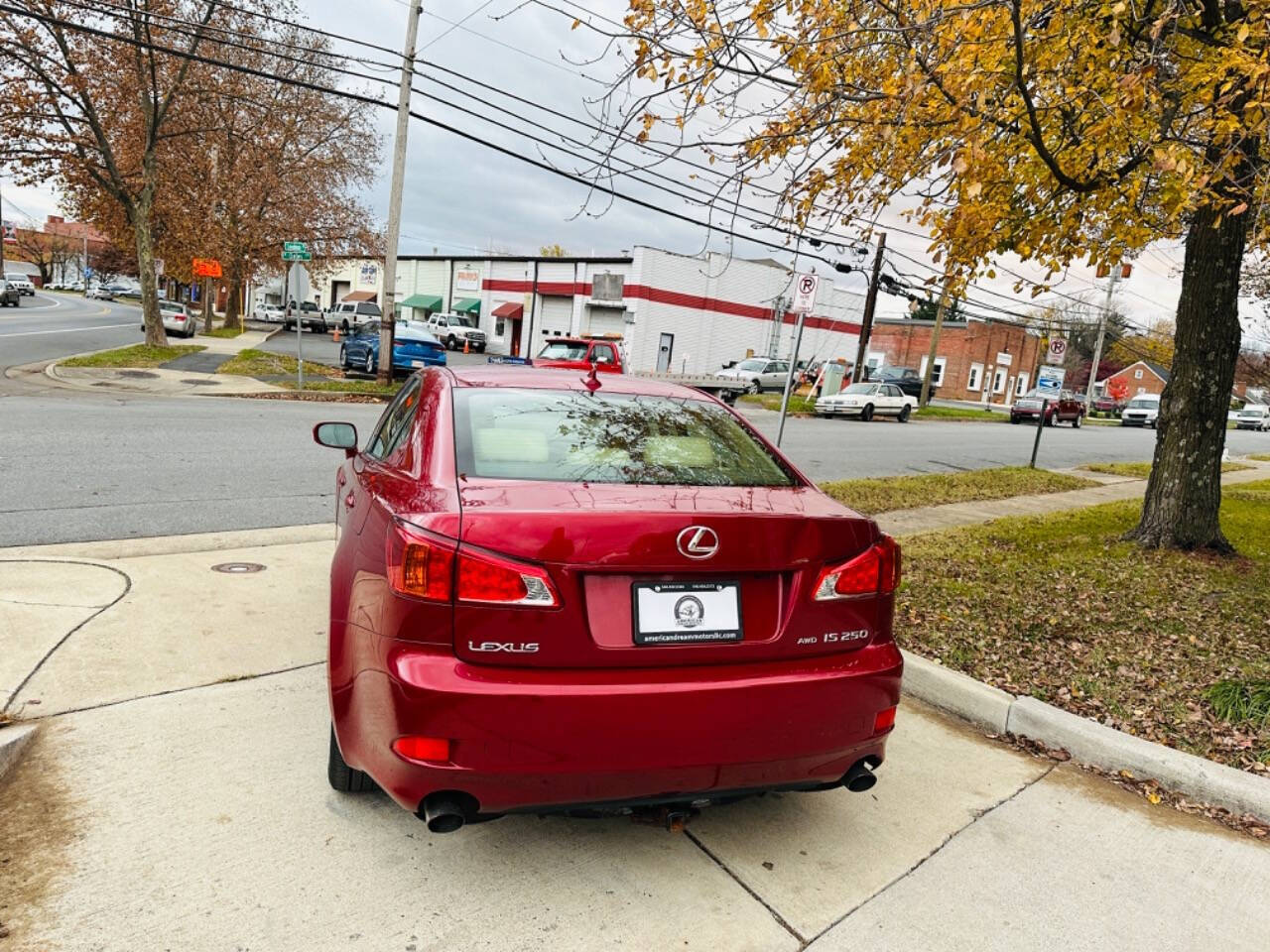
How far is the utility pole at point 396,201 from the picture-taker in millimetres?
17141

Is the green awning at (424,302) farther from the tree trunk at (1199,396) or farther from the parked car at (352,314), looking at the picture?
the tree trunk at (1199,396)

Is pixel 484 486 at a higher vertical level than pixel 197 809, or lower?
higher

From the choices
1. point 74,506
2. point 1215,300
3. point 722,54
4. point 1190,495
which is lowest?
point 74,506

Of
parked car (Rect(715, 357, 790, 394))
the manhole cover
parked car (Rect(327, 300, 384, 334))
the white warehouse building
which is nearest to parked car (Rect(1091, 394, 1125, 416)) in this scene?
the white warehouse building

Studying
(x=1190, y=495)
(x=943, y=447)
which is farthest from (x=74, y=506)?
(x=943, y=447)

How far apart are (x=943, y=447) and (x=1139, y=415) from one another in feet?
104

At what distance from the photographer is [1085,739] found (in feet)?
12.0

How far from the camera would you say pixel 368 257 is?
3869cm

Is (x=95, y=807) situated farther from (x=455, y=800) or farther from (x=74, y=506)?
(x=74, y=506)

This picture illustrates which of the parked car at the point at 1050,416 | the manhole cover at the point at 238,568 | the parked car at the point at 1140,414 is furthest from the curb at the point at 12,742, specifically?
the parked car at the point at 1140,414

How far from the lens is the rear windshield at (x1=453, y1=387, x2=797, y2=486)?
2.65m

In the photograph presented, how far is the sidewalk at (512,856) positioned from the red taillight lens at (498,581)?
0.95m

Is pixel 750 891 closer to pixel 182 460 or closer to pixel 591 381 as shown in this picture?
pixel 591 381

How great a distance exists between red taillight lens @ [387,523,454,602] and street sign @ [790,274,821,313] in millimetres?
7845
